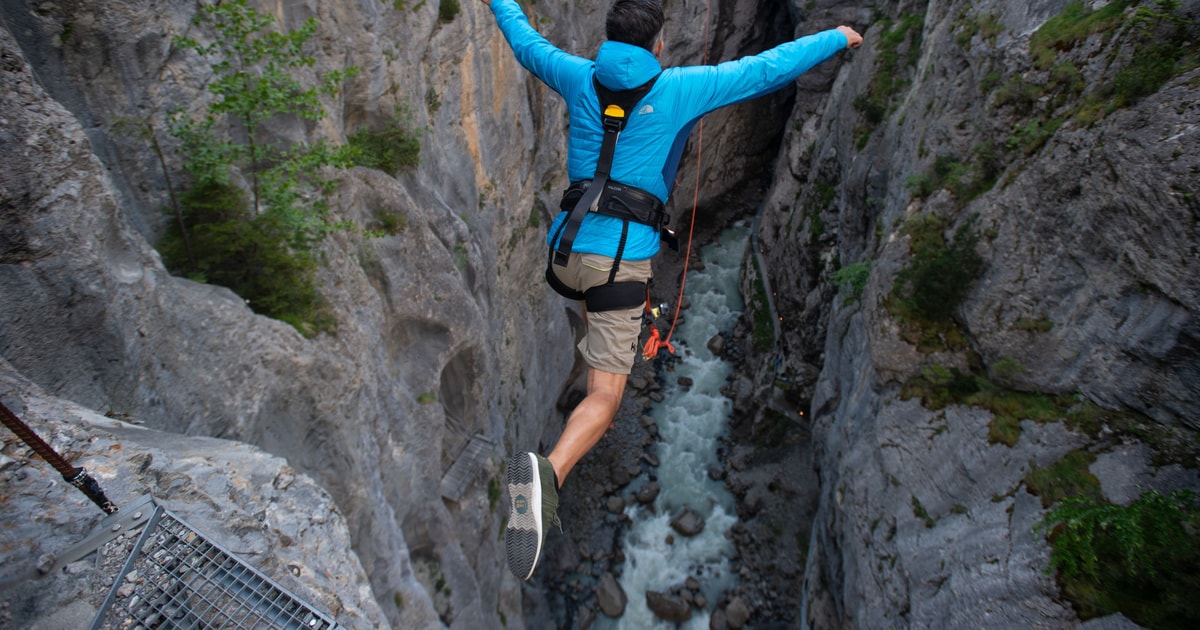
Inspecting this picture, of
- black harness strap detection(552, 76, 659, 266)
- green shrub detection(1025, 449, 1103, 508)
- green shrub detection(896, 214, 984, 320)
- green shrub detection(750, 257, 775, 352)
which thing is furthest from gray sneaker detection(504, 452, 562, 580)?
green shrub detection(750, 257, 775, 352)

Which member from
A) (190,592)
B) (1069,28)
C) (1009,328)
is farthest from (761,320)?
(190,592)

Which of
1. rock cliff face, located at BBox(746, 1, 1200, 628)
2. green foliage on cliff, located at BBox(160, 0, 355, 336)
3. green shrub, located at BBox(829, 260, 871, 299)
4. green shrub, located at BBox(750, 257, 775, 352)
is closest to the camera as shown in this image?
green foliage on cliff, located at BBox(160, 0, 355, 336)

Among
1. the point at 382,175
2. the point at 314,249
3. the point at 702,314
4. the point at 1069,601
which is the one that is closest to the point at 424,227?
the point at 382,175

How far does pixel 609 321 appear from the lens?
5.38 metres

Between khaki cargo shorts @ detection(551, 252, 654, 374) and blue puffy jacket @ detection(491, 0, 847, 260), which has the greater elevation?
blue puffy jacket @ detection(491, 0, 847, 260)

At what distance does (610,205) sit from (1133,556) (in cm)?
604

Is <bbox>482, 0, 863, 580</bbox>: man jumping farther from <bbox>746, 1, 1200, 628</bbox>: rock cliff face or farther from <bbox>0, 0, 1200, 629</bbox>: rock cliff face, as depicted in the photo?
<bbox>746, 1, 1200, 628</bbox>: rock cliff face

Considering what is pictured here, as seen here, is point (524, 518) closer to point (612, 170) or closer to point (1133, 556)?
point (612, 170)

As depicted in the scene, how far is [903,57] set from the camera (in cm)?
1672

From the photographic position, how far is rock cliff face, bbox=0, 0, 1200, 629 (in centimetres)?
404

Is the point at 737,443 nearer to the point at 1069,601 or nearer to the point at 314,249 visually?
the point at 1069,601

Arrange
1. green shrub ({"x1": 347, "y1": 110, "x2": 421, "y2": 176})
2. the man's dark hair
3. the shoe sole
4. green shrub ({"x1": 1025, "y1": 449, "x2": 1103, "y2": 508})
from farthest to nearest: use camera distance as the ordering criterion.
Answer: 1. green shrub ({"x1": 347, "y1": 110, "x2": 421, "y2": 176})
2. green shrub ({"x1": 1025, "y1": 449, "x2": 1103, "y2": 508})
3. the man's dark hair
4. the shoe sole

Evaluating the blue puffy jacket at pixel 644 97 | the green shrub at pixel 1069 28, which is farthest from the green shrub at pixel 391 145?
the green shrub at pixel 1069 28

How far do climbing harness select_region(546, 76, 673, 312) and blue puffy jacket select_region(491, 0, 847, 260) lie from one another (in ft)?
0.20
